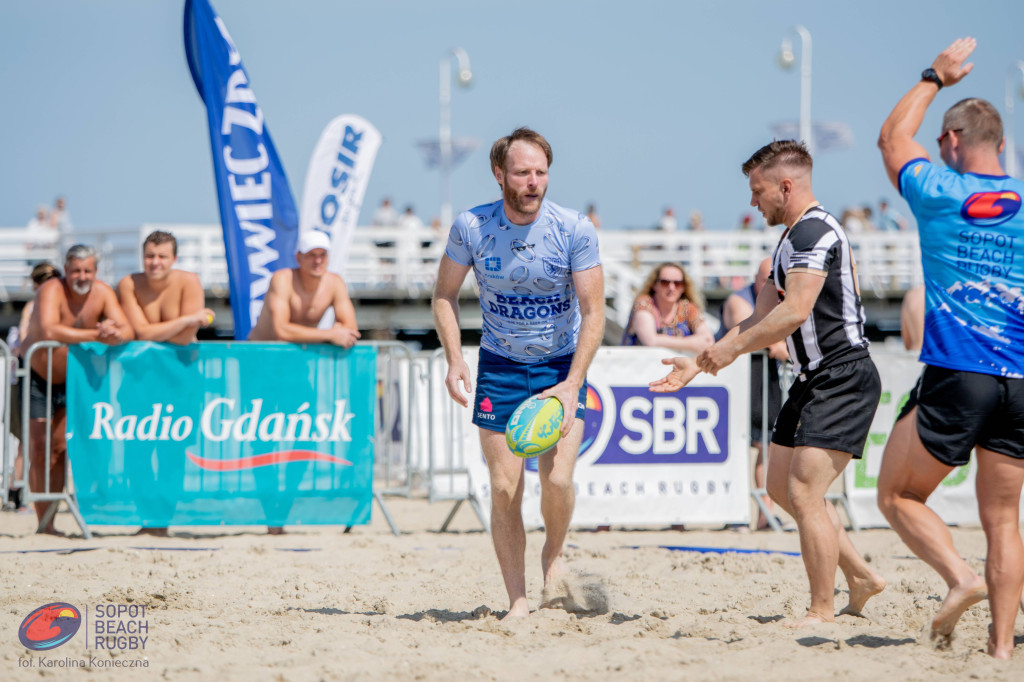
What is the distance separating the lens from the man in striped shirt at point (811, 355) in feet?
13.2

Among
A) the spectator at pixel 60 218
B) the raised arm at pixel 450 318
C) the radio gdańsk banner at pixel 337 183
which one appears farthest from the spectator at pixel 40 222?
the raised arm at pixel 450 318

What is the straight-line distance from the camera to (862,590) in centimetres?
442

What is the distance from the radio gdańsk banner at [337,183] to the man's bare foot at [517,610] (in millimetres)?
6181

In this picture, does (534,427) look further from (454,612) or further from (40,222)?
(40,222)

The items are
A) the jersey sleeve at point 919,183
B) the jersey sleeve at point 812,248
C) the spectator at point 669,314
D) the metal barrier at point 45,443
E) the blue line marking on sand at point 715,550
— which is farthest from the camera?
the spectator at point 669,314

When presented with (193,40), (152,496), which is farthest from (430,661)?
(193,40)

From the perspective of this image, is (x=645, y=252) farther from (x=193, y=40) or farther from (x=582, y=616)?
(x=582, y=616)

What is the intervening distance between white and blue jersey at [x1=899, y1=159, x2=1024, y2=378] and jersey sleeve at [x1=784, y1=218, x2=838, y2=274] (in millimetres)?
387

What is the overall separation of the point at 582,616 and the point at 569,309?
4.43 feet

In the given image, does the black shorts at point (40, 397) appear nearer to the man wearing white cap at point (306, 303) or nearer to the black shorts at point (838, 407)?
the man wearing white cap at point (306, 303)

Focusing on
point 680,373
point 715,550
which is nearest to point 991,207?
point 680,373

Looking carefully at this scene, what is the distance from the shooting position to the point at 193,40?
9.11 metres

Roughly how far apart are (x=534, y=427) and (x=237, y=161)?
588cm

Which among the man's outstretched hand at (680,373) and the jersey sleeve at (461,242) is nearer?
the man's outstretched hand at (680,373)
